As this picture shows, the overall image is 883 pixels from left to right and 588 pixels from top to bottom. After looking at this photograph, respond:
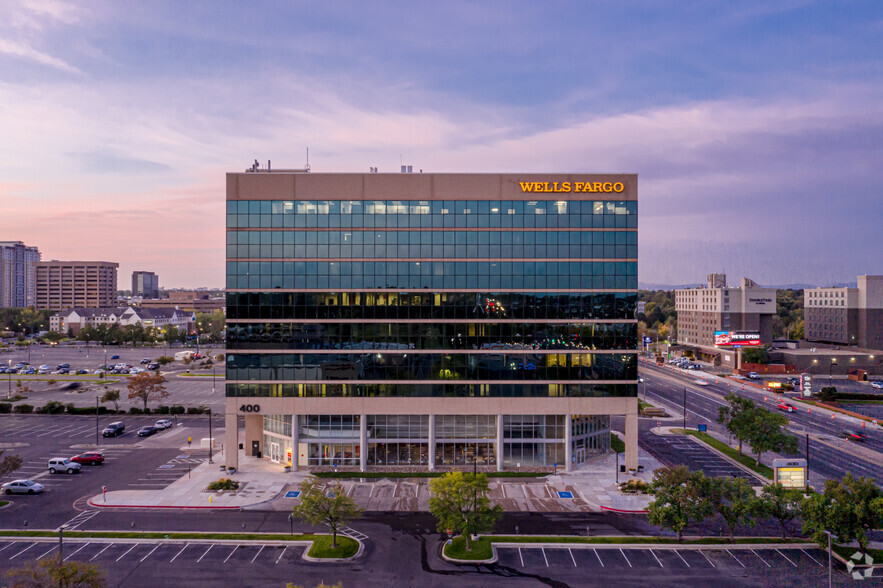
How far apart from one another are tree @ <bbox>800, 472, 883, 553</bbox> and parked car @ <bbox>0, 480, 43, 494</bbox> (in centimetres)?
7034

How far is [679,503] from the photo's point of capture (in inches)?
1601

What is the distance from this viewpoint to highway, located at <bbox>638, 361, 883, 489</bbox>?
204 ft

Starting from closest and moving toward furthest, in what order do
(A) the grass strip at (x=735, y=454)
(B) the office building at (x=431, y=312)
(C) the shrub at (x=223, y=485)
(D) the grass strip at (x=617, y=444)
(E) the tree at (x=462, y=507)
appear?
(E) the tree at (x=462, y=507) < (C) the shrub at (x=223, y=485) < (A) the grass strip at (x=735, y=454) < (B) the office building at (x=431, y=312) < (D) the grass strip at (x=617, y=444)

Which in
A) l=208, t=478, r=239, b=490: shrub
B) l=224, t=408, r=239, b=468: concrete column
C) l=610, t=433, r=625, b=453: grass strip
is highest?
l=224, t=408, r=239, b=468: concrete column

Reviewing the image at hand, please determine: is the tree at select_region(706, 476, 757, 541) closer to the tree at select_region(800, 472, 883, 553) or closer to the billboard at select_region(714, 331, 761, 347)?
the tree at select_region(800, 472, 883, 553)

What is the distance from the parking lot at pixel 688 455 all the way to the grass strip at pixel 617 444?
2972mm

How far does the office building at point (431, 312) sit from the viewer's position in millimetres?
61000

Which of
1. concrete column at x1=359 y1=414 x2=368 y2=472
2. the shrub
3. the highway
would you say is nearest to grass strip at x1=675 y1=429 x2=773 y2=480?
the highway

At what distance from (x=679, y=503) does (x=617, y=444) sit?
31277 millimetres

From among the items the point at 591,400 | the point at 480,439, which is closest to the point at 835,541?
the point at 591,400

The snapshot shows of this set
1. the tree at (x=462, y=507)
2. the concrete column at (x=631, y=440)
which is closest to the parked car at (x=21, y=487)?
the tree at (x=462, y=507)

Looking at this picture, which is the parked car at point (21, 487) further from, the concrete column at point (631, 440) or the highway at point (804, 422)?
the highway at point (804, 422)

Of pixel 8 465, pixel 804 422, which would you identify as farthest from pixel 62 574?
pixel 804 422

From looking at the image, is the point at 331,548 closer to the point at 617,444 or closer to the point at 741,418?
the point at 617,444
